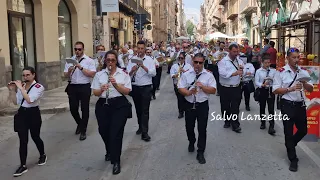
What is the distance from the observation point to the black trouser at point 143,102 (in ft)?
24.2

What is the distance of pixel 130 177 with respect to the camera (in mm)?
5383

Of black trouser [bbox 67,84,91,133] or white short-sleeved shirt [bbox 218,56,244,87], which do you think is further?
white short-sleeved shirt [bbox 218,56,244,87]

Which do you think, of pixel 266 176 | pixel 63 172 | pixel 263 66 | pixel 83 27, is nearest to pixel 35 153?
pixel 63 172

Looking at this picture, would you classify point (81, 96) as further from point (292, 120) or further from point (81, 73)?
point (292, 120)

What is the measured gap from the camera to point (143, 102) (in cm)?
738

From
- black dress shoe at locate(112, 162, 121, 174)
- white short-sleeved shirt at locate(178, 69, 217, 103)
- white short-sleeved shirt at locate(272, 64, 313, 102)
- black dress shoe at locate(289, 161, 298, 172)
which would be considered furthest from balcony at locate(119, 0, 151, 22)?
black dress shoe at locate(289, 161, 298, 172)

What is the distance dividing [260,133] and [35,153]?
4235 mm

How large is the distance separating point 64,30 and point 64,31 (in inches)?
1.6

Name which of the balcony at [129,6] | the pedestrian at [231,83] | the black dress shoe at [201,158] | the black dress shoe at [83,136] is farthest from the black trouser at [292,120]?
the balcony at [129,6]

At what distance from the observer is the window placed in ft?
53.3

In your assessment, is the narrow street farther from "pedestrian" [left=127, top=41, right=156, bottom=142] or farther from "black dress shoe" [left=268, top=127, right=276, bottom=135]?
"pedestrian" [left=127, top=41, right=156, bottom=142]

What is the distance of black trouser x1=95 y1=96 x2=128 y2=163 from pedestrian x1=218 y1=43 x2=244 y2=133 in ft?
9.30

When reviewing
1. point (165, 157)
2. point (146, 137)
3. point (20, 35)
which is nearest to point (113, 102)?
point (165, 157)

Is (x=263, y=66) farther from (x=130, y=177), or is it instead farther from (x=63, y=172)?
(x=63, y=172)
